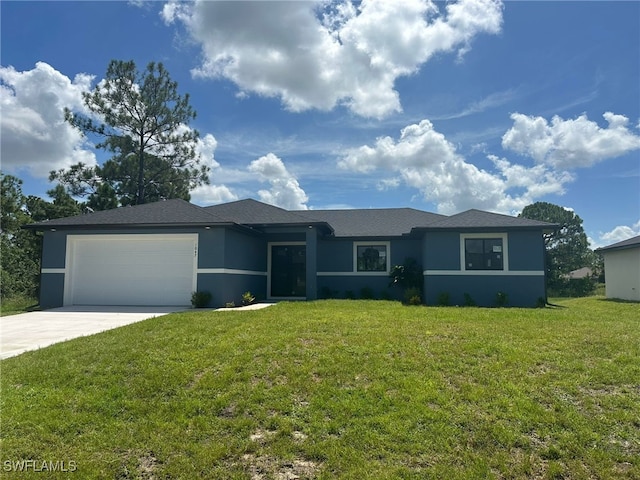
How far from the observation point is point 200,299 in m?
13.2

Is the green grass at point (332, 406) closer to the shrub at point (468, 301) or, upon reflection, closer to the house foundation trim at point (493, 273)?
the shrub at point (468, 301)

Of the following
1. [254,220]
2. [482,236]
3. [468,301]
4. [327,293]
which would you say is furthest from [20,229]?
[482,236]

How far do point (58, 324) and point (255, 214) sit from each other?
7.98 metres

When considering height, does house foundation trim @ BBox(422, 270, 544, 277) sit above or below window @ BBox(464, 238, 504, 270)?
below

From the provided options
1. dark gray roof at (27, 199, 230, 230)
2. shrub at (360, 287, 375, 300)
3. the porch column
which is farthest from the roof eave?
shrub at (360, 287, 375, 300)

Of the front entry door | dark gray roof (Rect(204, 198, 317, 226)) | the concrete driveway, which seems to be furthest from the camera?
the front entry door

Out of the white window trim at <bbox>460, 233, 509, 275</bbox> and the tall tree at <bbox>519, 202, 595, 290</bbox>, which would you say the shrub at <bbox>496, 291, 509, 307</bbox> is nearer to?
the white window trim at <bbox>460, 233, 509, 275</bbox>

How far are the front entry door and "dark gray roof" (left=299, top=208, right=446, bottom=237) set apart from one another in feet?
6.27

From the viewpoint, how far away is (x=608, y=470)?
3758 mm

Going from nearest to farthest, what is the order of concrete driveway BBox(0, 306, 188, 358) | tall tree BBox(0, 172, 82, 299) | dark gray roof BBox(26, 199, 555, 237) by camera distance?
concrete driveway BBox(0, 306, 188, 358)
dark gray roof BBox(26, 199, 555, 237)
tall tree BBox(0, 172, 82, 299)

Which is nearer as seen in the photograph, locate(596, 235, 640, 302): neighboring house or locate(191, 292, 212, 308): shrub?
locate(191, 292, 212, 308): shrub

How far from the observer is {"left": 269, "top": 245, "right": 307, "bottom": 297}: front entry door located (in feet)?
57.5

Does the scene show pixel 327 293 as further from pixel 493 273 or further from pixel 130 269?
pixel 130 269

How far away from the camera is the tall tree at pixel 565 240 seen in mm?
38750
